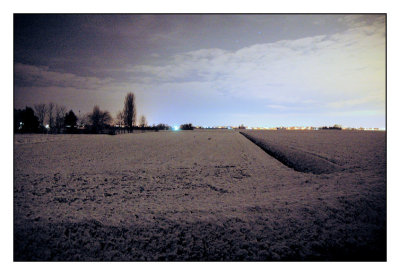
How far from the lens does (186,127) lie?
115438 mm

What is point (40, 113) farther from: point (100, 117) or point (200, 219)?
point (200, 219)

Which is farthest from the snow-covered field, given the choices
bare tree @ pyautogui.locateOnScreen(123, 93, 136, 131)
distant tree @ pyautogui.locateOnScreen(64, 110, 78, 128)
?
distant tree @ pyautogui.locateOnScreen(64, 110, 78, 128)

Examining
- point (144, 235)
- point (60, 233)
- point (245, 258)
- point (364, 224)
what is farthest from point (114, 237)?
point (364, 224)

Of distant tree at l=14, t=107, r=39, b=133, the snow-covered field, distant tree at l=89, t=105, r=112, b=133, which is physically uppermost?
distant tree at l=89, t=105, r=112, b=133

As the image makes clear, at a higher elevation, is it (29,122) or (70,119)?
(70,119)

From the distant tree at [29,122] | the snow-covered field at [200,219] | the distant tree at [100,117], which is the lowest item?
the snow-covered field at [200,219]

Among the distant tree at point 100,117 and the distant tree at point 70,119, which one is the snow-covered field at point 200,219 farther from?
the distant tree at point 100,117

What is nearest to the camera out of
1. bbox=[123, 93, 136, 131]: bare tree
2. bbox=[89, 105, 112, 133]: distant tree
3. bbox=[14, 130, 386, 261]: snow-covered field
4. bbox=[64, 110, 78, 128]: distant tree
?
bbox=[14, 130, 386, 261]: snow-covered field

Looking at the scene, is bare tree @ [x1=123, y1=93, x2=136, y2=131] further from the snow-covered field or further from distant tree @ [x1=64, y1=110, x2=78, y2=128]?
the snow-covered field

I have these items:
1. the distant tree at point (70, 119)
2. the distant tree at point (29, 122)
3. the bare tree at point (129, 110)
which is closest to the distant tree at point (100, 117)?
the distant tree at point (70, 119)

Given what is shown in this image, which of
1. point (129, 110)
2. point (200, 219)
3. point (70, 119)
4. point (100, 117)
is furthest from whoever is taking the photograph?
point (100, 117)

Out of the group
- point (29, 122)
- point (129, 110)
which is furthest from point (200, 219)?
point (29, 122)

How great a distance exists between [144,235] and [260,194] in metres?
3.63

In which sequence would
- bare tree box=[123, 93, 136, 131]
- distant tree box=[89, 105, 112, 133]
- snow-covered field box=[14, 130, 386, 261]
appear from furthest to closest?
distant tree box=[89, 105, 112, 133], bare tree box=[123, 93, 136, 131], snow-covered field box=[14, 130, 386, 261]
